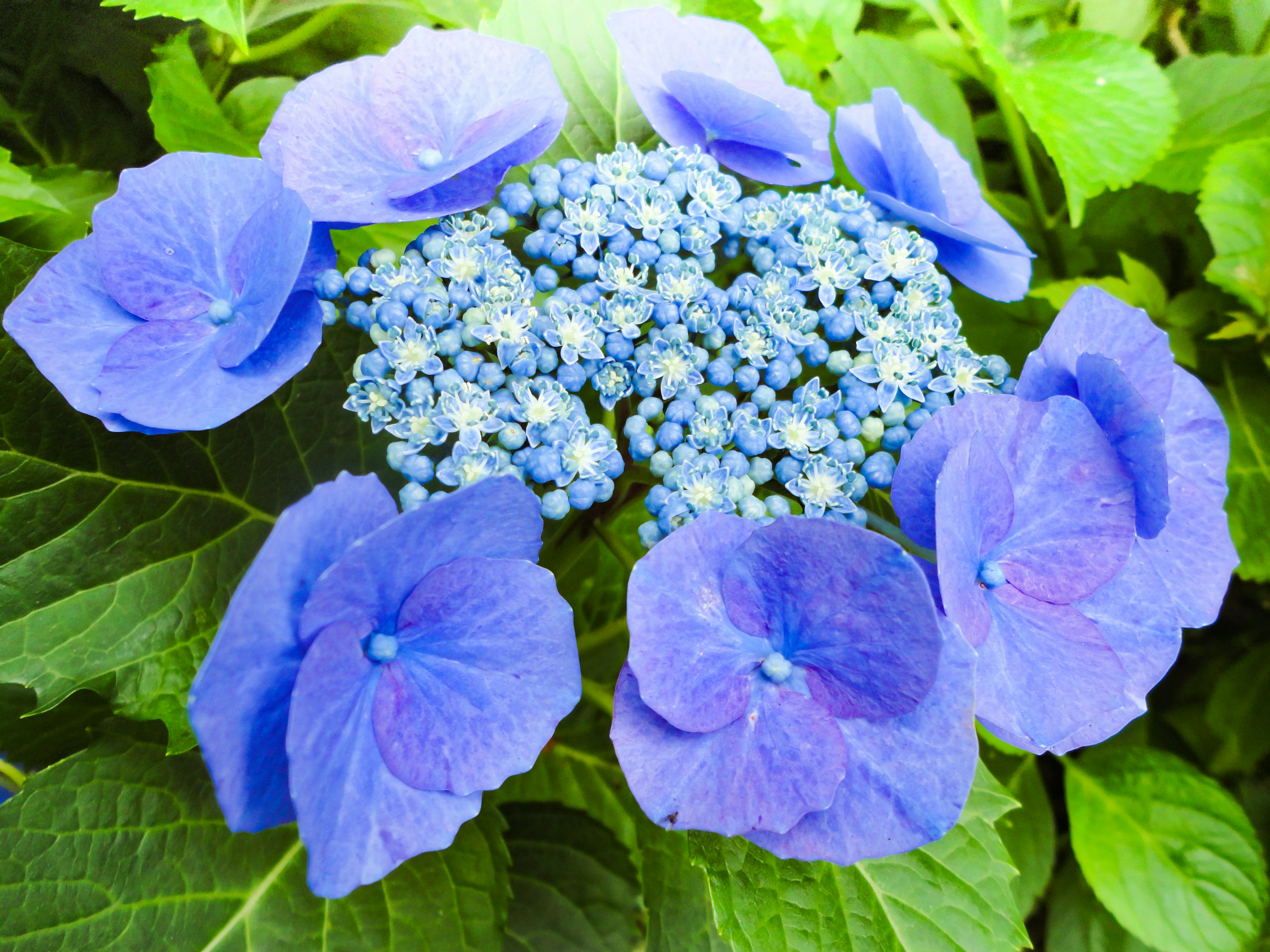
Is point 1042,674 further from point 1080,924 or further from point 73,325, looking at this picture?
point 1080,924

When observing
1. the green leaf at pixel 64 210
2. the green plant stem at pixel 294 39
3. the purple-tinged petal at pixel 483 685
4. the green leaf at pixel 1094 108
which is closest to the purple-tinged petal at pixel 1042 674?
the purple-tinged petal at pixel 483 685

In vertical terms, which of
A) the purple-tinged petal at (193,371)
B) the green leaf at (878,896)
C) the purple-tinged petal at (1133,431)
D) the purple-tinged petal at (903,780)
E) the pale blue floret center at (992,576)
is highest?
the purple-tinged petal at (1133,431)

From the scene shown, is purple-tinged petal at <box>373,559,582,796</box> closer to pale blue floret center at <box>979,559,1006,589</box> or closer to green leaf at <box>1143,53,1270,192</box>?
pale blue floret center at <box>979,559,1006,589</box>

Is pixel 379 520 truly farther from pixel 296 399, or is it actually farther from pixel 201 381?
pixel 296 399

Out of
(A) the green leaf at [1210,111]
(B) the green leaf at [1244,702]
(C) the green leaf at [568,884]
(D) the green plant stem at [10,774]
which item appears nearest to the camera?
(D) the green plant stem at [10,774]

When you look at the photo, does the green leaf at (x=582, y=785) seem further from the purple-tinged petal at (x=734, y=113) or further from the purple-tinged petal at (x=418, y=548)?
the purple-tinged petal at (x=734, y=113)

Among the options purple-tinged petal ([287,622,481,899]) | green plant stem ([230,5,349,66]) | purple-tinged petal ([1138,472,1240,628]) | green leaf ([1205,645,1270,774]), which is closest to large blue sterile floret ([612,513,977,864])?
purple-tinged petal ([287,622,481,899])

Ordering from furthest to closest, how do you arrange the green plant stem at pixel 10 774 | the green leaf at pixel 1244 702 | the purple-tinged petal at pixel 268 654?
the green leaf at pixel 1244 702 < the green plant stem at pixel 10 774 < the purple-tinged petal at pixel 268 654
